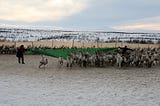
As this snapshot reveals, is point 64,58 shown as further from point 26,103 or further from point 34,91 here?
point 26,103

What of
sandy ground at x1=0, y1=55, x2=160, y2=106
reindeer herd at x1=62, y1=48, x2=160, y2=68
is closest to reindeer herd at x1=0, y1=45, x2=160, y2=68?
reindeer herd at x1=62, y1=48, x2=160, y2=68

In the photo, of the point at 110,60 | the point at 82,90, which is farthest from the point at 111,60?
the point at 82,90

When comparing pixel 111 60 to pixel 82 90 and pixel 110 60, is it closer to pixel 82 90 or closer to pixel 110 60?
pixel 110 60

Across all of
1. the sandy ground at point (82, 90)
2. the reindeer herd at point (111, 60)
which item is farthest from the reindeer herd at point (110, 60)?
the sandy ground at point (82, 90)

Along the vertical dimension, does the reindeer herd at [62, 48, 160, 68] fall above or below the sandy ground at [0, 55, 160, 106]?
above

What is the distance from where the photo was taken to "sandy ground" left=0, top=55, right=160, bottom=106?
1039 centimetres

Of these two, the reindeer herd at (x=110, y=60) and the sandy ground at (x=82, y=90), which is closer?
the sandy ground at (x=82, y=90)

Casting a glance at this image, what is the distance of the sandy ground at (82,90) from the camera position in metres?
10.4

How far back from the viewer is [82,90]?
12.7 m

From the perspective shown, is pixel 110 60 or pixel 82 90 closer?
pixel 82 90

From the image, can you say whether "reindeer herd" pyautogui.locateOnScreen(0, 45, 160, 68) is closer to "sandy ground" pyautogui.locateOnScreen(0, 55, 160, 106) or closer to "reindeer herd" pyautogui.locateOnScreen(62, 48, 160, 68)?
"reindeer herd" pyautogui.locateOnScreen(62, 48, 160, 68)

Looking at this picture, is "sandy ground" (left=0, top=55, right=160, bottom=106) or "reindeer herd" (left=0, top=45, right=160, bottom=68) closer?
"sandy ground" (left=0, top=55, right=160, bottom=106)

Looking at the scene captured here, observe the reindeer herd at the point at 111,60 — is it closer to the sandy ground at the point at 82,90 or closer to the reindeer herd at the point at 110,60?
the reindeer herd at the point at 110,60

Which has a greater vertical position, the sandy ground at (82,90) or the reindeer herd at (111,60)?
the reindeer herd at (111,60)
